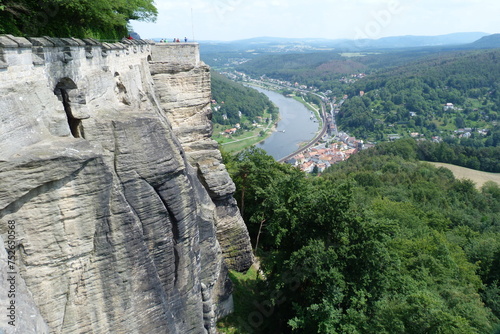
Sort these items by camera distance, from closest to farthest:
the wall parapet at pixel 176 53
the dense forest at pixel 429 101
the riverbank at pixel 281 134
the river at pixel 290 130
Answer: the wall parapet at pixel 176 53, the riverbank at pixel 281 134, the river at pixel 290 130, the dense forest at pixel 429 101

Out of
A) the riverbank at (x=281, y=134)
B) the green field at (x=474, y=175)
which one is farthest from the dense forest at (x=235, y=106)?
the green field at (x=474, y=175)

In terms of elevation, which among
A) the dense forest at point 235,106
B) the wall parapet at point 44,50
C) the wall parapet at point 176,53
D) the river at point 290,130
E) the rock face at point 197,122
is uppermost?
the wall parapet at point 44,50

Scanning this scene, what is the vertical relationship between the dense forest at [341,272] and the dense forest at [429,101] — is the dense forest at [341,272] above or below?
above

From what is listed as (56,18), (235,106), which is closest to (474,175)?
(235,106)

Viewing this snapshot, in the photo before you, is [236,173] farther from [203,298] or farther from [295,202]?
[203,298]

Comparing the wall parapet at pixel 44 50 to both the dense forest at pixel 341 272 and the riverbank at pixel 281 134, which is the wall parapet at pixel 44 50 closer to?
the dense forest at pixel 341 272

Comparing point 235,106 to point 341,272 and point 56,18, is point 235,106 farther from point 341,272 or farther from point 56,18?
point 56,18
